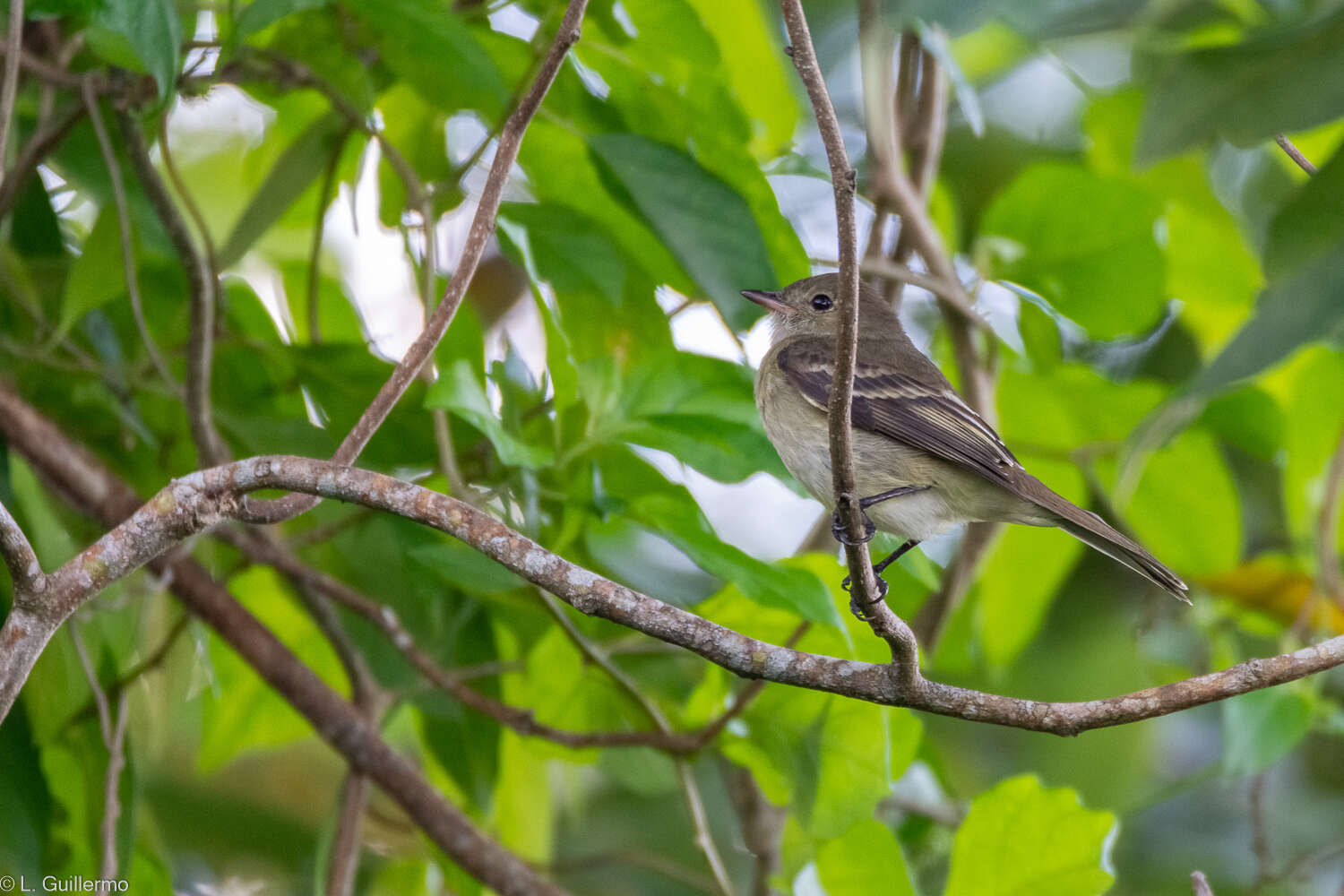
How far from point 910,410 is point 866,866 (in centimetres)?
131

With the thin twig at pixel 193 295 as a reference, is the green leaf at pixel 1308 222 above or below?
above

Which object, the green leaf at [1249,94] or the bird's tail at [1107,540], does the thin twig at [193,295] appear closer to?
the bird's tail at [1107,540]

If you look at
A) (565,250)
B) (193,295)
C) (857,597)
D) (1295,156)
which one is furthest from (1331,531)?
(193,295)

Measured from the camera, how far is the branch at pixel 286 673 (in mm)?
3188

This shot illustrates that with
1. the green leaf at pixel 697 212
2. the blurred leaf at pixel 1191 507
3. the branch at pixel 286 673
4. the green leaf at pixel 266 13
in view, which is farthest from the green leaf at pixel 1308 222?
the branch at pixel 286 673

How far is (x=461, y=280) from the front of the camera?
2.19 meters

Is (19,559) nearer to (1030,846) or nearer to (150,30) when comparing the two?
(150,30)

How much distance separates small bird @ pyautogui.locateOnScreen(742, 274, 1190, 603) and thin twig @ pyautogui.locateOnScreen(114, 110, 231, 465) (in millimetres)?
1320

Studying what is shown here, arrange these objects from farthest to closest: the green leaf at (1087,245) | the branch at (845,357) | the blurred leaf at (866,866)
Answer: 1. the green leaf at (1087,245)
2. the blurred leaf at (866,866)
3. the branch at (845,357)

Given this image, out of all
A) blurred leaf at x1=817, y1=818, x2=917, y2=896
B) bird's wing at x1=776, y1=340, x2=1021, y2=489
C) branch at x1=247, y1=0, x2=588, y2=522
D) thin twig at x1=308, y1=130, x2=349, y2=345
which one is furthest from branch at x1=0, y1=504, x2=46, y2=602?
bird's wing at x1=776, y1=340, x2=1021, y2=489

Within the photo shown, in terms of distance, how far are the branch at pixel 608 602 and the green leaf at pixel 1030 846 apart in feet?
2.33

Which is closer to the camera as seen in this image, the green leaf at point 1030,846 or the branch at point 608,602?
the branch at point 608,602

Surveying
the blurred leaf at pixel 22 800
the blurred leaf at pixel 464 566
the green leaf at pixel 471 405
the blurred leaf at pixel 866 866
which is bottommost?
the blurred leaf at pixel 22 800

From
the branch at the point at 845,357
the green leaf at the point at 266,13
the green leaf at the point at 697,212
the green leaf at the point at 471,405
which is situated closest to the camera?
the branch at the point at 845,357
